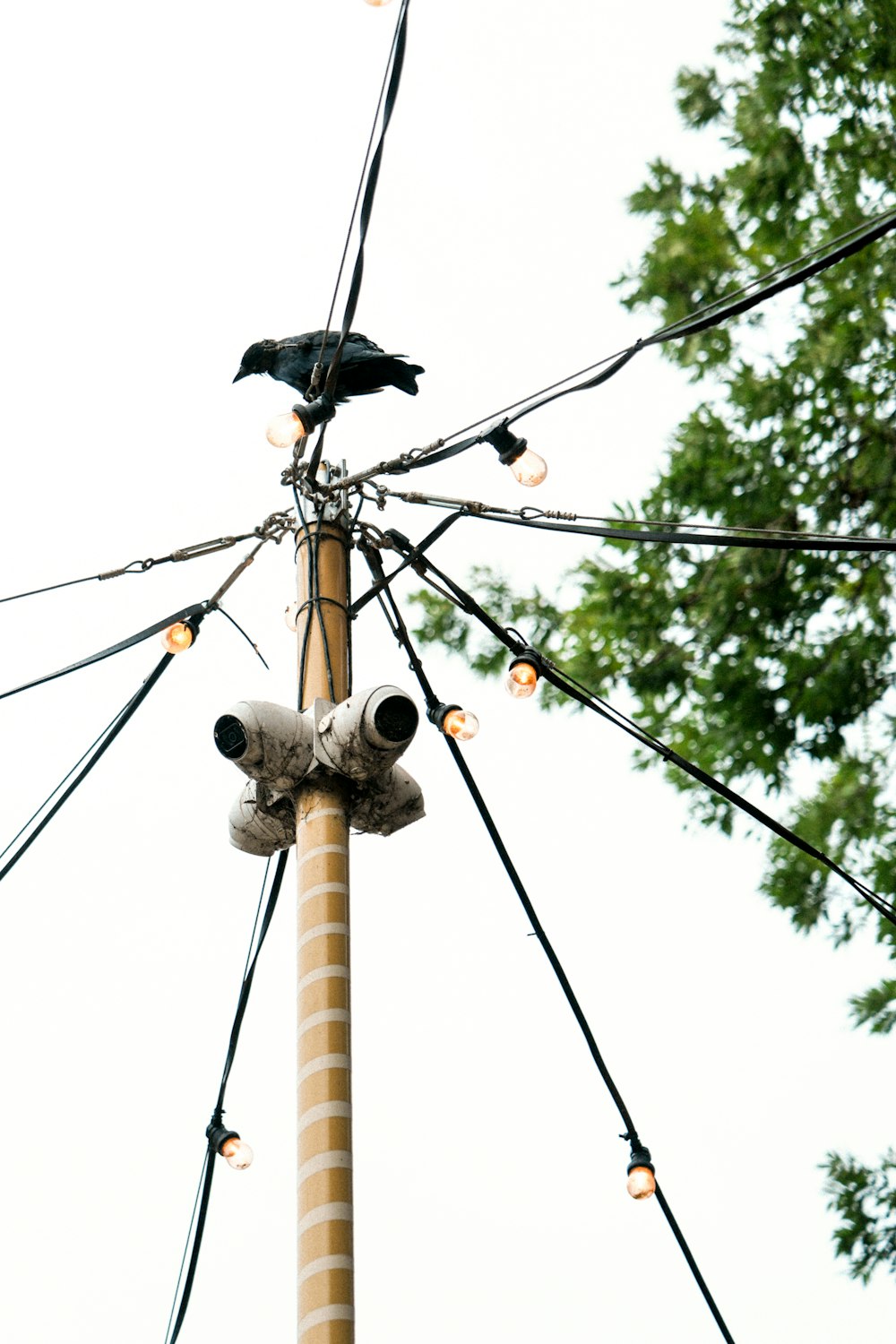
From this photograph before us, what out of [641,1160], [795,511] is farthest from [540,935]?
[795,511]

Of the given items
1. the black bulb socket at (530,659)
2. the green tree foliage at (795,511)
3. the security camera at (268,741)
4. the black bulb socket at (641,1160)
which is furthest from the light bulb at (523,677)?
the green tree foliage at (795,511)

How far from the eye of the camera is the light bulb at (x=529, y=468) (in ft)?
19.2

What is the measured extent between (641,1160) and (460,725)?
1689mm

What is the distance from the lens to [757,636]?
1168 centimetres

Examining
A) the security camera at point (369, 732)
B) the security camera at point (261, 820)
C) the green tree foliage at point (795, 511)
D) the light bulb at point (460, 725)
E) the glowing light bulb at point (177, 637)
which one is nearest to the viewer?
the security camera at point (369, 732)

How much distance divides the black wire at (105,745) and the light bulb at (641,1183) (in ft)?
7.97

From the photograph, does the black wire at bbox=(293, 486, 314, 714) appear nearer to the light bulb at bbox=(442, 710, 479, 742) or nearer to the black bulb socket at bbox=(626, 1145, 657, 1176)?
the light bulb at bbox=(442, 710, 479, 742)

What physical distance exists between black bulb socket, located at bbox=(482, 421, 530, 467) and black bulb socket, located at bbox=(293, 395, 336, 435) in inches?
23.0

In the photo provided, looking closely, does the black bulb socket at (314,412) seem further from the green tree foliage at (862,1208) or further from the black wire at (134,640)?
the green tree foliage at (862,1208)

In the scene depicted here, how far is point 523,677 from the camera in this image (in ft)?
18.9

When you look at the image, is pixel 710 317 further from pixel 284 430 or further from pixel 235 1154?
pixel 235 1154

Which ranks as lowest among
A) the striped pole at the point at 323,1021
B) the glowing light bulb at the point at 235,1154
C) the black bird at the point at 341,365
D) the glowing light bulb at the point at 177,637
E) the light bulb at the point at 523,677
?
the striped pole at the point at 323,1021

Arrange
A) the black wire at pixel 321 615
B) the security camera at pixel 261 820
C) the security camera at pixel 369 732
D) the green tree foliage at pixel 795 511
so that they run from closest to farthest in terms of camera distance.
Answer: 1. the security camera at pixel 369 732
2. the security camera at pixel 261 820
3. the black wire at pixel 321 615
4. the green tree foliage at pixel 795 511

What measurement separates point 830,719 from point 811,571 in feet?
3.38
